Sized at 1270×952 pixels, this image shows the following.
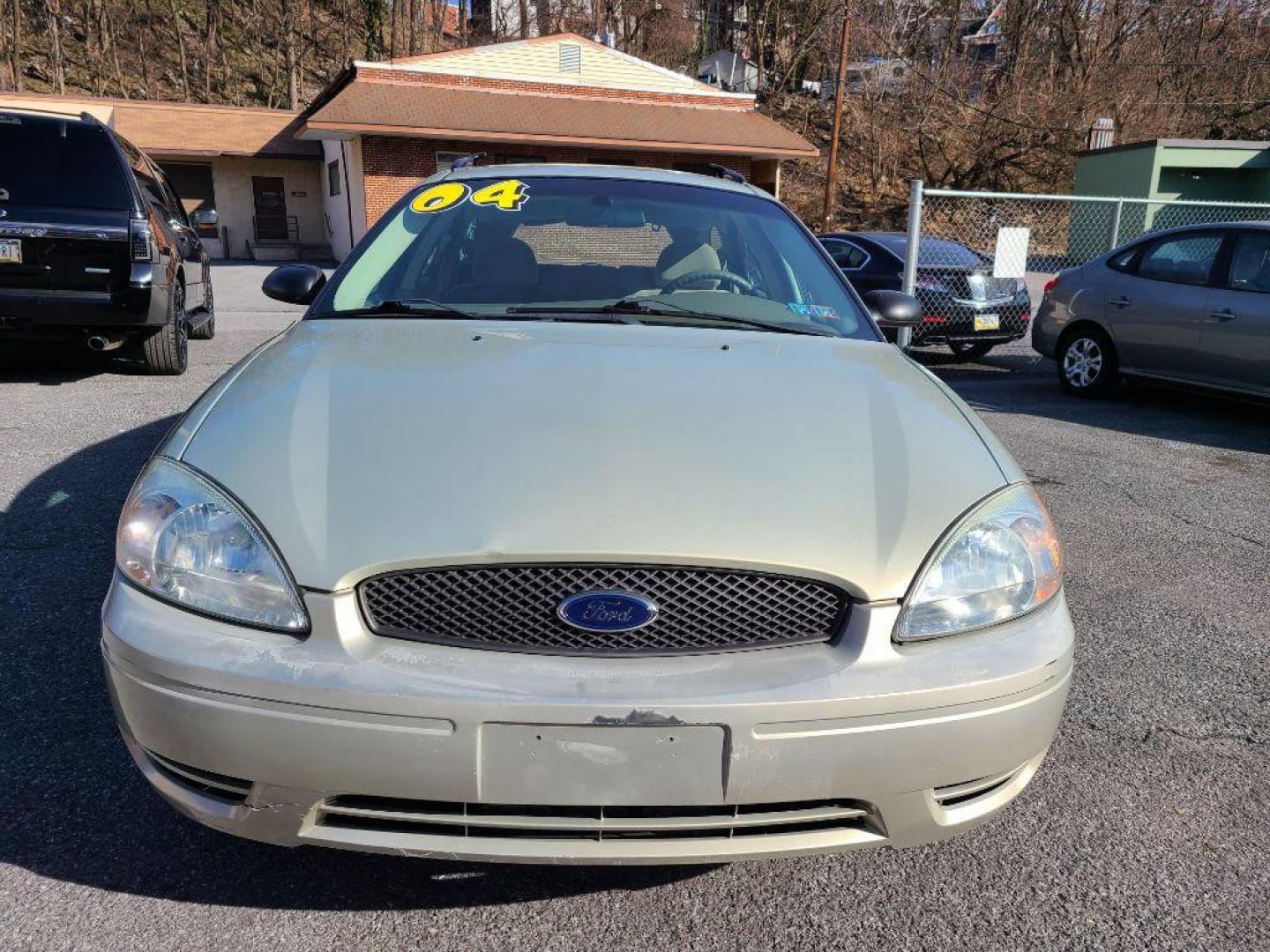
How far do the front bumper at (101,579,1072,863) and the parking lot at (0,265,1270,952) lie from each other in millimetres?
341

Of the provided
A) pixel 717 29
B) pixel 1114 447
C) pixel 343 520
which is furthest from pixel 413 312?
pixel 717 29

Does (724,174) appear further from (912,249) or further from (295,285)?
(912,249)

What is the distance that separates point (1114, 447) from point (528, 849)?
5.91 metres

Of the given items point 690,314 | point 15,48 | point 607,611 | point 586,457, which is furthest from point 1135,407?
point 15,48

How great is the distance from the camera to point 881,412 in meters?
2.17

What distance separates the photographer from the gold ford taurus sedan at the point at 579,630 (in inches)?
62.1

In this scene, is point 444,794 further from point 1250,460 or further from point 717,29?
point 717,29

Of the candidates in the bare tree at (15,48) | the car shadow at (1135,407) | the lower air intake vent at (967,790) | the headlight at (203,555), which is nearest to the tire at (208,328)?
the car shadow at (1135,407)

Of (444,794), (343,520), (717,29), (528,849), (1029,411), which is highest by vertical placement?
(717,29)

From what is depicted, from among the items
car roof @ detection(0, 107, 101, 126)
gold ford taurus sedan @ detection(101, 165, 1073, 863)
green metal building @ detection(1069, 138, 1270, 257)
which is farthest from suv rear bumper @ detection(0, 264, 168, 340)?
green metal building @ detection(1069, 138, 1270, 257)

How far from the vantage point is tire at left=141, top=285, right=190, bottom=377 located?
7062 millimetres

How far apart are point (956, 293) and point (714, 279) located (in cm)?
694

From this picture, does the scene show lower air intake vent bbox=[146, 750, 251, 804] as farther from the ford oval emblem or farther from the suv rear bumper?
the suv rear bumper

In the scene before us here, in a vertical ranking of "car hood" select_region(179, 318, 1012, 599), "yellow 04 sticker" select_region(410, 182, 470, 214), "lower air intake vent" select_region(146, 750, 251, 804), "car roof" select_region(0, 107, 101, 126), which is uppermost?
"car roof" select_region(0, 107, 101, 126)
